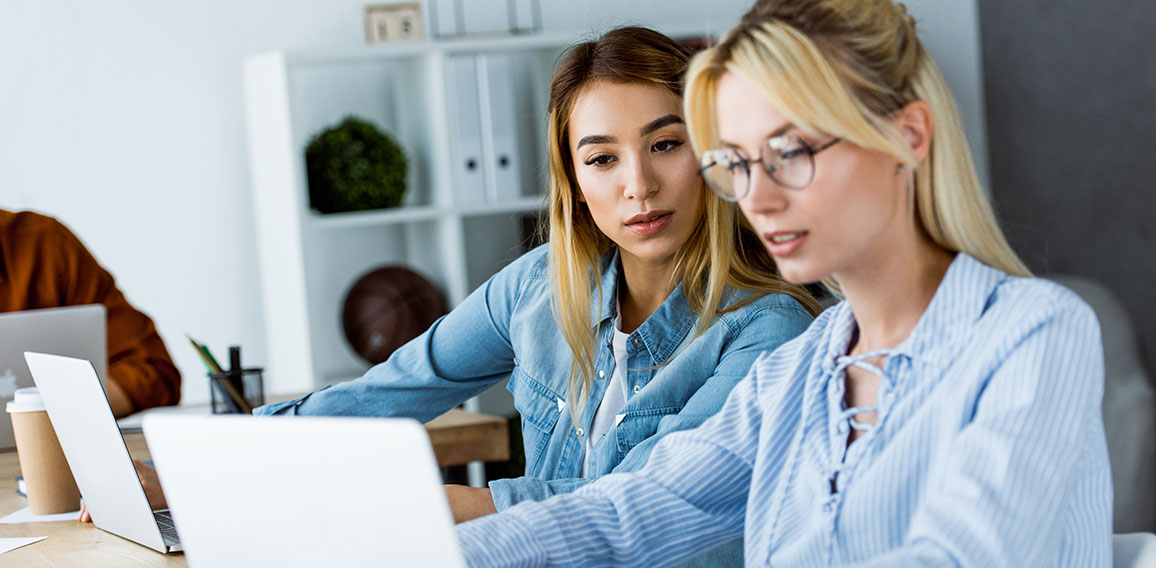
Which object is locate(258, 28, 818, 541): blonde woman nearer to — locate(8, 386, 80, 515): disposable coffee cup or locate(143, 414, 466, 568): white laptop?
locate(8, 386, 80, 515): disposable coffee cup

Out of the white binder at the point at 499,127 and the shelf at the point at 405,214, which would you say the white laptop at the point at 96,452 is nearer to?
the shelf at the point at 405,214

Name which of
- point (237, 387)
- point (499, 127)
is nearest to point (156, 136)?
Answer: point (499, 127)

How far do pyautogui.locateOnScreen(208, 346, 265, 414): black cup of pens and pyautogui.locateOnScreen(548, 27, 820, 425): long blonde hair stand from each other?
2.04 ft

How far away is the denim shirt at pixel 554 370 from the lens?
143 cm

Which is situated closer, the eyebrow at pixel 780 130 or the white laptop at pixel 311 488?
the white laptop at pixel 311 488

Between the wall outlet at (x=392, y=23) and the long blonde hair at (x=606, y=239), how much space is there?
2.00 m

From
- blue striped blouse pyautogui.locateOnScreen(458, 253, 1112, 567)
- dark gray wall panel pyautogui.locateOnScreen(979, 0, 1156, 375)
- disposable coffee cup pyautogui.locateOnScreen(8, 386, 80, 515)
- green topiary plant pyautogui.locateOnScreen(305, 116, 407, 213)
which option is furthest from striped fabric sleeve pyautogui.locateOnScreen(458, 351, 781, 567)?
dark gray wall panel pyautogui.locateOnScreen(979, 0, 1156, 375)

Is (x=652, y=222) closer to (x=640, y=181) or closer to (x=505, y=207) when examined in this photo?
(x=640, y=181)

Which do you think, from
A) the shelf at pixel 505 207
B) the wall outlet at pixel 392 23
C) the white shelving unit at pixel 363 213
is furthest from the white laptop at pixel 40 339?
the wall outlet at pixel 392 23

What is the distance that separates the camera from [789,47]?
37.6 inches

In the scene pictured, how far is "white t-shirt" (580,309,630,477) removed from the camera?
5.10ft

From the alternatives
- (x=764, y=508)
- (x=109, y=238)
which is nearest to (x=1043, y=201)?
(x=109, y=238)

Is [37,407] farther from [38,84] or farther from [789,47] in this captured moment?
[38,84]

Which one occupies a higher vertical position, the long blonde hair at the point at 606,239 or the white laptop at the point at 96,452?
the long blonde hair at the point at 606,239
